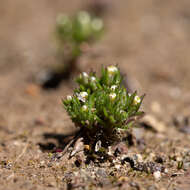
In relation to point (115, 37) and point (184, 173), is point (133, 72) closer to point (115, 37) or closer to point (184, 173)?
point (115, 37)

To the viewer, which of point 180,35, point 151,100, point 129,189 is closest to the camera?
point 129,189

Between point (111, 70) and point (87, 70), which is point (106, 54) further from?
point (111, 70)

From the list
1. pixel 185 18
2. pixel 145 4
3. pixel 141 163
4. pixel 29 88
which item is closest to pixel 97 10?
pixel 145 4

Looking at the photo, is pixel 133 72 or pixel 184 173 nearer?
pixel 184 173

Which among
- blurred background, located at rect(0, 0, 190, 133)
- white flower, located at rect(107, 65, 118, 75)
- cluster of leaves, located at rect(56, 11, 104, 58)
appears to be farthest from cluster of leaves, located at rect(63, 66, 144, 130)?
cluster of leaves, located at rect(56, 11, 104, 58)

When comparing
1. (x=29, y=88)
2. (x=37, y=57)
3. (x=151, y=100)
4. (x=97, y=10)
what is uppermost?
(x=97, y=10)

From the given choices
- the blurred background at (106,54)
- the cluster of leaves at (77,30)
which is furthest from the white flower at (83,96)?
the cluster of leaves at (77,30)
